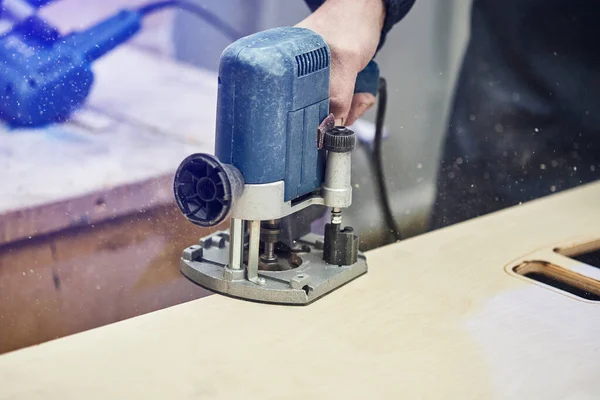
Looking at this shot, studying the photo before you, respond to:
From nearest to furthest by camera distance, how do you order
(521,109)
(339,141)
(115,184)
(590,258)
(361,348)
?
1. (361,348)
2. (339,141)
3. (590,258)
4. (115,184)
5. (521,109)

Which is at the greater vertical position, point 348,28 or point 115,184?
point 348,28

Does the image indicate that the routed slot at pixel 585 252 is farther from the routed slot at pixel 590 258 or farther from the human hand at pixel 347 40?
the human hand at pixel 347 40

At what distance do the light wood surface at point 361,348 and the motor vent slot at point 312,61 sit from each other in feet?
1.05

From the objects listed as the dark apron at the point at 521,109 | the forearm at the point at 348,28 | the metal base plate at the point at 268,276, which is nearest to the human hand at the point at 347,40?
the forearm at the point at 348,28

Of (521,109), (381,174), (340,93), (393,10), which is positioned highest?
(393,10)

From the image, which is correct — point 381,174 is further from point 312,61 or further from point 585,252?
point 312,61

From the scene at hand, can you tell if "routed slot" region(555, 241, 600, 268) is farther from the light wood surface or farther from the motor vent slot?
the motor vent slot

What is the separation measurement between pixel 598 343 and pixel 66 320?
87 centimetres

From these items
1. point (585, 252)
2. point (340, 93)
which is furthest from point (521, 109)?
point (340, 93)

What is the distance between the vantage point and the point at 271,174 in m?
1.13

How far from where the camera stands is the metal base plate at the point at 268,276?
1.18 meters

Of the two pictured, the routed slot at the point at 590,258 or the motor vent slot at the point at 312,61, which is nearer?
the motor vent slot at the point at 312,61

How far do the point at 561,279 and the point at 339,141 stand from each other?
45cm

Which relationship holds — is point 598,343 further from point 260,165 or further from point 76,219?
point 76,219
